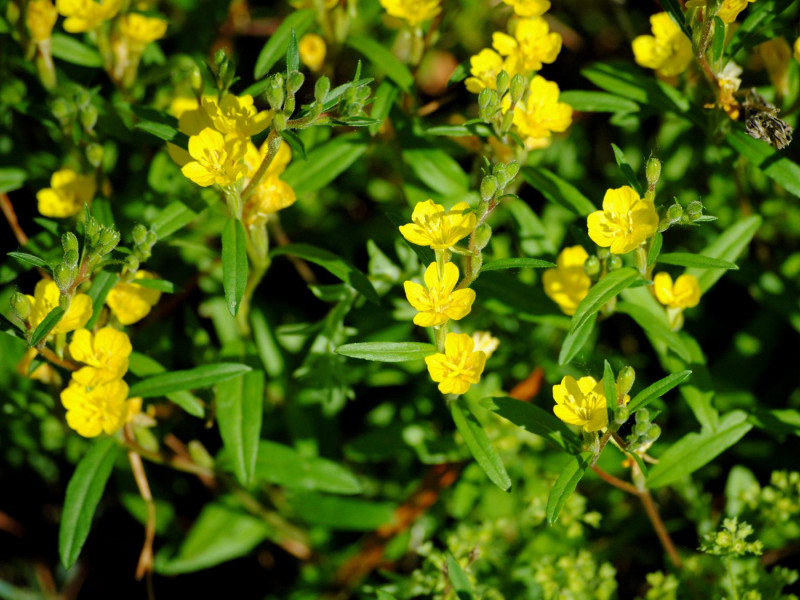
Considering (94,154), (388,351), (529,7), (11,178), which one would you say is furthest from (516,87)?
(11,178)

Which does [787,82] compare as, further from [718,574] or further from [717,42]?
[718,574]

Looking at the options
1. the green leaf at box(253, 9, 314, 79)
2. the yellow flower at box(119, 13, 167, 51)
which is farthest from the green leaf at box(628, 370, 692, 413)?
the yellow flower at box(119, 13, 167, 51)

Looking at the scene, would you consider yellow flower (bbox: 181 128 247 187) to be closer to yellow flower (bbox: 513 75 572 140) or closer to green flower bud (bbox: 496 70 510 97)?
green flower bud (bbox: 496 70 510 97)

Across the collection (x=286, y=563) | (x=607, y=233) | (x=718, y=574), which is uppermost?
(x=607, y=233)

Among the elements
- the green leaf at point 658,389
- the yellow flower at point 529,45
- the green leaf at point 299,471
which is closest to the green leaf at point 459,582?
the green leaf at point 299,471

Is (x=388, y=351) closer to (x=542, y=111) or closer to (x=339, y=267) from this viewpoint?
(x=339, y=267)

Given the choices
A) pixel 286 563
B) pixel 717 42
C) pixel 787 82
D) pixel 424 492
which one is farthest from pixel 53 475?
pixel 787 82
